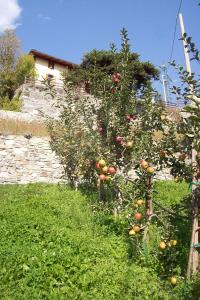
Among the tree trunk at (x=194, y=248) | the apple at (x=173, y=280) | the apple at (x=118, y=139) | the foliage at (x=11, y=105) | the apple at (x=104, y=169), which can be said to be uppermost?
the foliage at (x=11, y=105)

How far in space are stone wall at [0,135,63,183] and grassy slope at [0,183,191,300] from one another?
764 cm

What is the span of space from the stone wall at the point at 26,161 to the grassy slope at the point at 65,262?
301 inches

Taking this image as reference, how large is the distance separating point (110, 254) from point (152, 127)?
269 centimetres

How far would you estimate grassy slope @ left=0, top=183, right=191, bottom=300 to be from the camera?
564 cm

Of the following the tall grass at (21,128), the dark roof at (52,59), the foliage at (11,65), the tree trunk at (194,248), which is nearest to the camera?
the tree trunk at (194,248)

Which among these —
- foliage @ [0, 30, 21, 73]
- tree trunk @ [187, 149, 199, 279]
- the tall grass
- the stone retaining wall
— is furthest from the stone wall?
foliage @ [0, 30, 21, 73]

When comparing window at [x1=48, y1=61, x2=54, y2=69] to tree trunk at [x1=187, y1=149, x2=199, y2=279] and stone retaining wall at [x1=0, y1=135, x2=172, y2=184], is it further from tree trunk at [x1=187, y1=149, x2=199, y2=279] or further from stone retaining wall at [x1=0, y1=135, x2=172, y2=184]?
tree trunk at [x1=187, y1=149, x2=199, y2=279]

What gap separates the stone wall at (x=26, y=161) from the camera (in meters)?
16.0

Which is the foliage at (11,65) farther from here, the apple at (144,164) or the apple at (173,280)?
the apple at (173,280)

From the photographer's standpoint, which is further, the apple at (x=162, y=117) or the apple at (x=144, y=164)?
the apple at (x=162, y=117)

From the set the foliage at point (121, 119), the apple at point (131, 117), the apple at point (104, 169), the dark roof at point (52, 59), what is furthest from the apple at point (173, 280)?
the dark roof at point (52, 59)

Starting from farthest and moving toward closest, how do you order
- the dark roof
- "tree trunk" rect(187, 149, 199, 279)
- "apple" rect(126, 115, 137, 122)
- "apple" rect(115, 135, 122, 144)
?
the dark roof
"apple" rect(126, 115, 137, 122)
"apple" rect(115, 135, 122, 144)
"tree trunk" rect(187, 149, 199, 279)

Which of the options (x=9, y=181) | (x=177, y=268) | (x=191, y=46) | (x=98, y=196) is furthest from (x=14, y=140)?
(x=191, y=46)

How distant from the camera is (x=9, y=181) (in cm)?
1573
